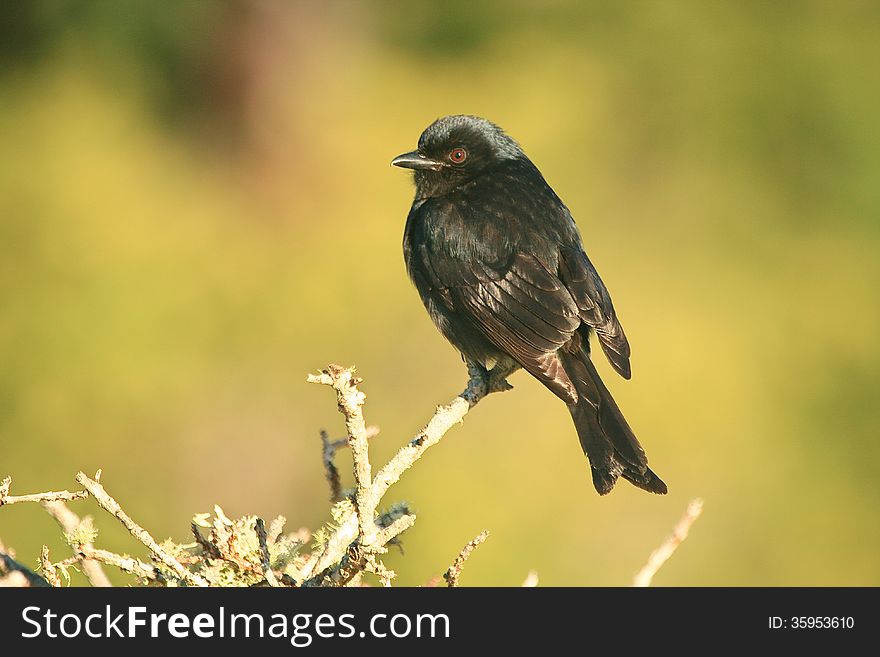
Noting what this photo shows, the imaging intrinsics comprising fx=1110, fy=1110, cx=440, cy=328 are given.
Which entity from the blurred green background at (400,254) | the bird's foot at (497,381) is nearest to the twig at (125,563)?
the bird's foot at (497,381)

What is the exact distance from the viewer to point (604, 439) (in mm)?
3807

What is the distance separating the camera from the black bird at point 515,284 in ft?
12.7

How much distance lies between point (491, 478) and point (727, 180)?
9.57 ft

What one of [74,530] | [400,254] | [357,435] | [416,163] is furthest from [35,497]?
[400,254]

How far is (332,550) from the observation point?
243cm

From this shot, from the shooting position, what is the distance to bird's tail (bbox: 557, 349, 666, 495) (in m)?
3.71

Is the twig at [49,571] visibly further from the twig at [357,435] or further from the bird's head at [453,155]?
the bird's head at [453,155]

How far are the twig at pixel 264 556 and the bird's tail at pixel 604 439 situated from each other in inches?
60.6

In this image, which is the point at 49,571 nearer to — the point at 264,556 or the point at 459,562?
the point at 264,556

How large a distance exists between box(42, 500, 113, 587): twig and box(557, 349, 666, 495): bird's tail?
5.68ft

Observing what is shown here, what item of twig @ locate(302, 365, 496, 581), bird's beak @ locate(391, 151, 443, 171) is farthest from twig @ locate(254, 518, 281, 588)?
bird's beak @ locate(391, 151, 443, 171)

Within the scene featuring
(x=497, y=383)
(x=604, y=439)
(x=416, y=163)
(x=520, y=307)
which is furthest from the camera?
Result: (x=416, y=163)

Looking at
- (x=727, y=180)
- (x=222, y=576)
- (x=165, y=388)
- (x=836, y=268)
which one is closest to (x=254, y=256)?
(x=165, y=388)

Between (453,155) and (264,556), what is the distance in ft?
8.76
